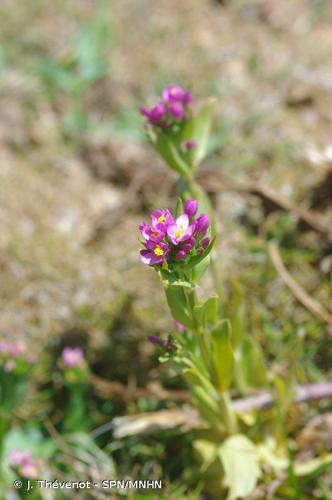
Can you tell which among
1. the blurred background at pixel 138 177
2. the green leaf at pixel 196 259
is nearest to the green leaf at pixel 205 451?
the blurred background at pixel 138 177

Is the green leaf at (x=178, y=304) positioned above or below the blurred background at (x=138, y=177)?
below

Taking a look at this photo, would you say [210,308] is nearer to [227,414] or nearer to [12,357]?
[227,414]

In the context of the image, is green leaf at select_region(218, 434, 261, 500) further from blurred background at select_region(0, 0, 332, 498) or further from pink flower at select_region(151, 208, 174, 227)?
pink flower at select_region(151, 208, 174, 227)

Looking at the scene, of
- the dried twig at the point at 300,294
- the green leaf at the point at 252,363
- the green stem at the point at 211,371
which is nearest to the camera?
the green stem at the point at 211,371

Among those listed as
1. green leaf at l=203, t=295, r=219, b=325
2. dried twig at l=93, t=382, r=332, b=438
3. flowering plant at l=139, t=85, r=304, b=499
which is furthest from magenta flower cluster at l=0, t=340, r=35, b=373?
green leaf at l=203, t=295, r=219, b=325

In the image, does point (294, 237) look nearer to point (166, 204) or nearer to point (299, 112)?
point (166, 204)

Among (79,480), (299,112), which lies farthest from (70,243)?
(299,112)

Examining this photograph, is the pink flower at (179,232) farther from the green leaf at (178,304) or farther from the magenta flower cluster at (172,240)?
the green leaf at (178,304)
